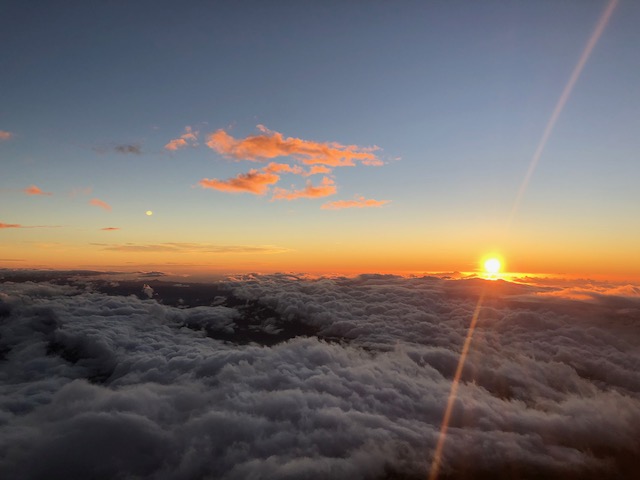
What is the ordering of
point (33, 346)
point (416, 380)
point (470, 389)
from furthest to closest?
1. point (33, 346)
2. point (470, 389)
3. point (416, 380)

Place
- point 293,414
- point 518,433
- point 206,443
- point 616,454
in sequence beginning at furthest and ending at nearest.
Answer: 1. point 616,454
2. point 518,433
3. point 293,414
4. point 206,443

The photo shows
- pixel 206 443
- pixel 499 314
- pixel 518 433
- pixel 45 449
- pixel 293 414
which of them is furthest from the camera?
pixel 499 314

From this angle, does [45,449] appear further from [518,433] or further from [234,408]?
[518,433]

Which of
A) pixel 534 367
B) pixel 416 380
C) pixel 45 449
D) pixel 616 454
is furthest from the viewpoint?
pixel 534 367

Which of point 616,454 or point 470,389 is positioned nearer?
point 616,454

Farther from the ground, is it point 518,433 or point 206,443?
point 206,443

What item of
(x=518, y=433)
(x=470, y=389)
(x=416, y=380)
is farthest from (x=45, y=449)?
(x=470, y=389)

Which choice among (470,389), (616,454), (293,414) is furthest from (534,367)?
(293,414)

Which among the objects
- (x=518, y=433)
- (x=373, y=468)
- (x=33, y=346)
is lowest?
(x=33, y=346)

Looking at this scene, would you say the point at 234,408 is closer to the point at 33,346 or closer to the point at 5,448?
the point at 5,448
